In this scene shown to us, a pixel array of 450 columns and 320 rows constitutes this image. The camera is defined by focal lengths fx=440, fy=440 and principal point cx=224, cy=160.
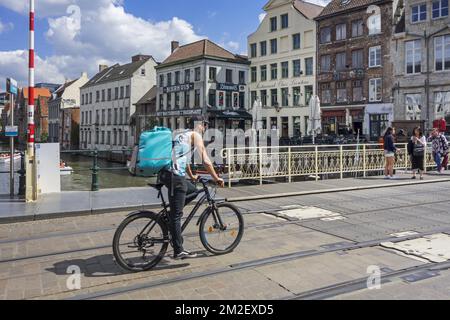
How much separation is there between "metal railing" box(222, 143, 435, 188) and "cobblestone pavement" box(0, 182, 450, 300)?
4.64 m

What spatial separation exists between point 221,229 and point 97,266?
1629 millimetres

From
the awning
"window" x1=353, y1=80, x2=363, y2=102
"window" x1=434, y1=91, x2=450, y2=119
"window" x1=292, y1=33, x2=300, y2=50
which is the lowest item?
"window" x1=434, y1=91, x2=450, y2=119

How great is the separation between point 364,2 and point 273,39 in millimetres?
12136

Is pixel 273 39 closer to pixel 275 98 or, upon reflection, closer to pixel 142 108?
pixel 275 98

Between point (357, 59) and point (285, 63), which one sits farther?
point (285, 63)

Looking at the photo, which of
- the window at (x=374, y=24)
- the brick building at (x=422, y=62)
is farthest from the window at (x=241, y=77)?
the brick building at (x=422, y=62)

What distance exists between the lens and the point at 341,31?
42750mm

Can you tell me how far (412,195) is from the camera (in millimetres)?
11125

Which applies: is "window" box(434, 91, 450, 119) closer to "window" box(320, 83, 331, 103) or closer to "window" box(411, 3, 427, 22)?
"window" box(411, 3, 427, 22)

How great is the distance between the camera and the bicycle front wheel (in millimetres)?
5762

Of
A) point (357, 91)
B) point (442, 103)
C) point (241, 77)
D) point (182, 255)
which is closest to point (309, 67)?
point (357, 91)

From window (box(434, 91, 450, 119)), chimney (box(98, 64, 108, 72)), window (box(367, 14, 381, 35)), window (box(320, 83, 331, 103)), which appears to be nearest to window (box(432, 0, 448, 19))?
window (box(367, 14, 381, 35))

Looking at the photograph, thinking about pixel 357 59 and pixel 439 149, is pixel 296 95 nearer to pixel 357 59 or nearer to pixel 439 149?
pixel 357 59
